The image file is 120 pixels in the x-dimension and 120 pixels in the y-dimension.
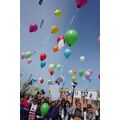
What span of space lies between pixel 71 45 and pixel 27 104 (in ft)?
1.99

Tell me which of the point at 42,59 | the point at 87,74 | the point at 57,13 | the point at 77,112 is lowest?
the point at 77,112

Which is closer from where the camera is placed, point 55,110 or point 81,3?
point 81,3

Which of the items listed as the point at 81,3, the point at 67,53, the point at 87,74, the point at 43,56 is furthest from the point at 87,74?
the point at 81,3

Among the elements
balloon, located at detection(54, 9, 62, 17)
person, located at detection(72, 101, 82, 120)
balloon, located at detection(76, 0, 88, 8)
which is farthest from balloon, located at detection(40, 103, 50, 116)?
balloon, located at detection(76, 0, 88, 8)

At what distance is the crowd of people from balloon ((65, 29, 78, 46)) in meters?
0.41

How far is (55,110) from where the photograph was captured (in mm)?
2465

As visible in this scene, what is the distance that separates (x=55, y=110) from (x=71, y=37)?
56 centimetres

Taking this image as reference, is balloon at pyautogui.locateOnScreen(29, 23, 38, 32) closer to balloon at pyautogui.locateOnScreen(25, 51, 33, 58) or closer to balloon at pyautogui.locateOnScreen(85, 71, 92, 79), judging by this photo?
balloon at pyautogui.locateOnScreen(25, 51, 33, 58)

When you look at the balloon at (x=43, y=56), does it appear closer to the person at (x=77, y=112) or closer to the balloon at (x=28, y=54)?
the balloon at (x=28, y=54)

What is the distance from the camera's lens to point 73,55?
7.71 feet

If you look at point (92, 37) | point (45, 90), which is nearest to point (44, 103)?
point (45, 90)

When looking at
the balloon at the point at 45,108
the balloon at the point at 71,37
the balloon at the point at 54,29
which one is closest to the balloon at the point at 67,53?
the balloon at the point at 71,37

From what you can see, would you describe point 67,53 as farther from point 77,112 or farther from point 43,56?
point 77,112

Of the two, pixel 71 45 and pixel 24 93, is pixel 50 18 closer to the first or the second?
pixel 71 45
